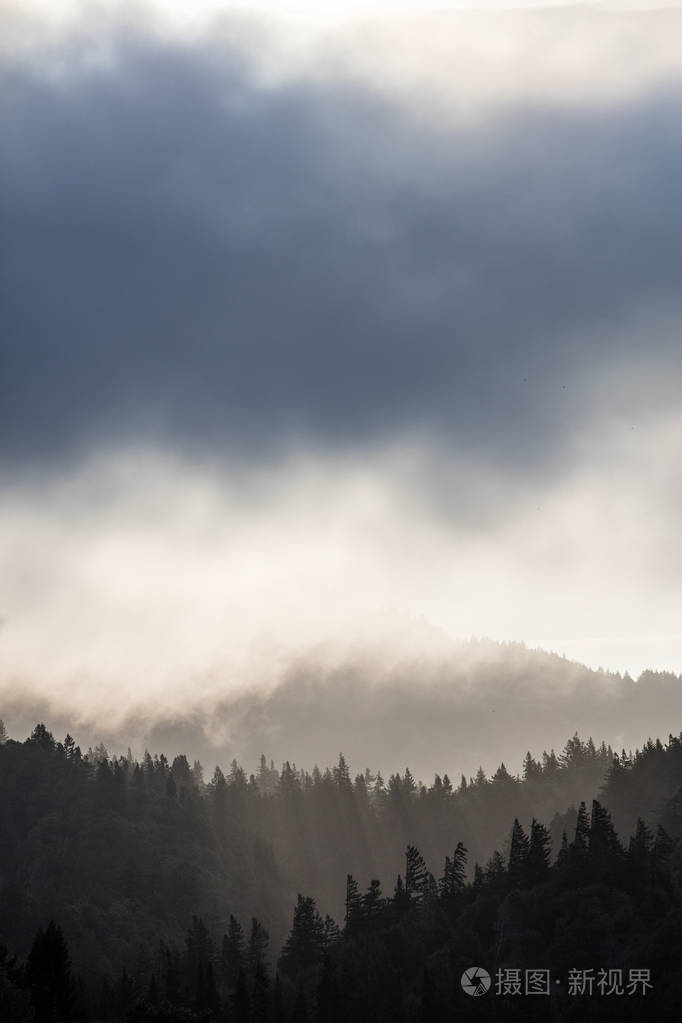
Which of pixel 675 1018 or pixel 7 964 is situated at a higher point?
pixel 7 964

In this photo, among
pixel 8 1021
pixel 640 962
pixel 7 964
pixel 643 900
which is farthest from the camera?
pixel 643 900

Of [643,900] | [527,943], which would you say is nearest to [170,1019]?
[527,943]

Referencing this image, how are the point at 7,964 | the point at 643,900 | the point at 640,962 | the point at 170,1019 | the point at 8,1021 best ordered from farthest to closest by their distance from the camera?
the point at 643,900 < the point at 640,962 < the point at 7,964 < the point at 170,1019 < the point at 8,1021

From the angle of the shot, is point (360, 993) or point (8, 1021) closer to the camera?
point (8, 1021)

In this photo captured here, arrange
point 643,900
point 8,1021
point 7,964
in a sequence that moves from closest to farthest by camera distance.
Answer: point 8,1021 < point 7,964 < point 643,900

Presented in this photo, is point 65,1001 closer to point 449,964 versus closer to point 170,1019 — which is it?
point 170,1019

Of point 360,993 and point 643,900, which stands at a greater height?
point 643,900

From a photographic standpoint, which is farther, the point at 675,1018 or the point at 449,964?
the point at 449,964

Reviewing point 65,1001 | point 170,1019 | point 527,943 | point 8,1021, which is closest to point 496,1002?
point 527,943

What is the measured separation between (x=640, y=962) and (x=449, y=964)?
36.0 m

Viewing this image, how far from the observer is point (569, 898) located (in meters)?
193

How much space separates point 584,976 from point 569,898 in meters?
16.1

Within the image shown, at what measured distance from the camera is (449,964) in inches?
7589

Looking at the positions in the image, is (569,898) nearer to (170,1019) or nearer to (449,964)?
(449,964)
